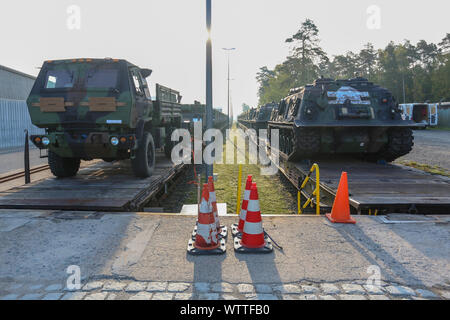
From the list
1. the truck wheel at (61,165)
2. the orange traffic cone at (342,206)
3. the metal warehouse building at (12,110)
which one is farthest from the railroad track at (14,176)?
the metal warehouse building at (12,110)

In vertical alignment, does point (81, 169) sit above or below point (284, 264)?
above

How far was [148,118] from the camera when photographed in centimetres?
822

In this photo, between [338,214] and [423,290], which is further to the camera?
[338,214]

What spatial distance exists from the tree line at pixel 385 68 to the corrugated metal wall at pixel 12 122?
38.1 metres

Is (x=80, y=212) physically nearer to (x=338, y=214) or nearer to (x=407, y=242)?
(x=338, y=214)

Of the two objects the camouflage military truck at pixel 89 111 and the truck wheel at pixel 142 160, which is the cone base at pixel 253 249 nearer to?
the camouflage military truck at pixel 89 111

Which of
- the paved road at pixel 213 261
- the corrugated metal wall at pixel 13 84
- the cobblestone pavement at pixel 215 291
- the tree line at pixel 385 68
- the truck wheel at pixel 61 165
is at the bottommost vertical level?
the cobblestone pavement at pixel 215 291

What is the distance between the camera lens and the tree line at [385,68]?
5219 centimetres

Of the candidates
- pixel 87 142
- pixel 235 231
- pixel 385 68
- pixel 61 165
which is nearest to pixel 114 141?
pixel 87 142

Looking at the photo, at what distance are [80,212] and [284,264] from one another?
3273mm

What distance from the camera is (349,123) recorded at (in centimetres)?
909

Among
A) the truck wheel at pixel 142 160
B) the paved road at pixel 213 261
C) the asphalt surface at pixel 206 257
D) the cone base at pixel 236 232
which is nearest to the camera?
the paved road at pixel 213 261

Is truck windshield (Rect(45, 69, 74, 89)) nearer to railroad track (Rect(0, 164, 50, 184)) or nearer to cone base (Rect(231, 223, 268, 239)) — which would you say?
railroad track (Rect(0, 164, 50, 184))
